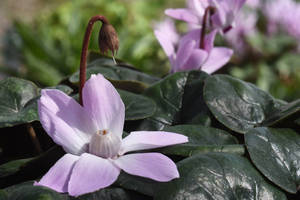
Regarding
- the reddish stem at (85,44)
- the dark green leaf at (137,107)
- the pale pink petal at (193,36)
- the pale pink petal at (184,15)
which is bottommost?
the dark green leaf at (137,107)

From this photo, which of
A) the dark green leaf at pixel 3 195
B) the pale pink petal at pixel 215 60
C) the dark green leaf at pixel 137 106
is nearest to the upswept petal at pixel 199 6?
the pale pink petal at pixel 215 60

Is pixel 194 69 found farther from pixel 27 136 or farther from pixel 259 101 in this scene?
pixel 27 136

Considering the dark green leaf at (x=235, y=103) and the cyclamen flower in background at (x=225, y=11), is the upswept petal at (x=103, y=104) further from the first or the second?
the cyclamen flower in background at (x=225, y=11)

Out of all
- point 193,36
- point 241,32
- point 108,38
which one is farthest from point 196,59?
point 241,32

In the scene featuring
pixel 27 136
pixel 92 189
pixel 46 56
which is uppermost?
pixel 92 189

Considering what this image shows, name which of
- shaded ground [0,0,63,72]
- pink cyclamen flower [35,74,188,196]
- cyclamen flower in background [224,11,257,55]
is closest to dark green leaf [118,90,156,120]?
pink cyclamen flower [35,74,188,196]

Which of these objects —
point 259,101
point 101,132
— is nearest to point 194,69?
point 259,101
